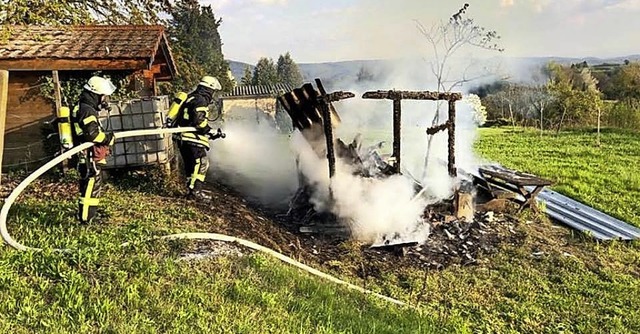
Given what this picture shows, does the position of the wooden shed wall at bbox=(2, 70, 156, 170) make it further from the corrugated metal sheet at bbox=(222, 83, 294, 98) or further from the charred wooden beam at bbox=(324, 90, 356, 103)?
the corrugated metal sheet at bbox=(222, 83, 294, 98)

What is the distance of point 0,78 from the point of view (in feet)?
18.6

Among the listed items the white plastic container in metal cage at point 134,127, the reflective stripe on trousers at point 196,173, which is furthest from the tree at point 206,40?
the reflective stripe on trousers at point 196,173

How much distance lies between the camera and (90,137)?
260 inches

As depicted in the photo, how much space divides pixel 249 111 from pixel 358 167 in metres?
30.8

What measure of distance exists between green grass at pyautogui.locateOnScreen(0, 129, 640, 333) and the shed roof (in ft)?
8.42

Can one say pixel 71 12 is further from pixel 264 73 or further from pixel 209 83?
pixel 264 73

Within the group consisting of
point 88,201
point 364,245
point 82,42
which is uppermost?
point 82,42

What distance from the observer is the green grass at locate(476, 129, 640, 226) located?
1197 cm

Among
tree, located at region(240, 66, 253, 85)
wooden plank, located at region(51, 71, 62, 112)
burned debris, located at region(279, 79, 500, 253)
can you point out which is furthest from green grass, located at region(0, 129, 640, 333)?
tree, located at region(240, 66, 253, 85)

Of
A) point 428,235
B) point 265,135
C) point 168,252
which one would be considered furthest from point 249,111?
point 168,252

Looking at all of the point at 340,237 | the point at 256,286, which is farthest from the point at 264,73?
the point at 256,286

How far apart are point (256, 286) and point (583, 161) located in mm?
15464

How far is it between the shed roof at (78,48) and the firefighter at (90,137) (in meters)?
3.40

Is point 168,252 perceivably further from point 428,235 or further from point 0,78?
point 428,235
